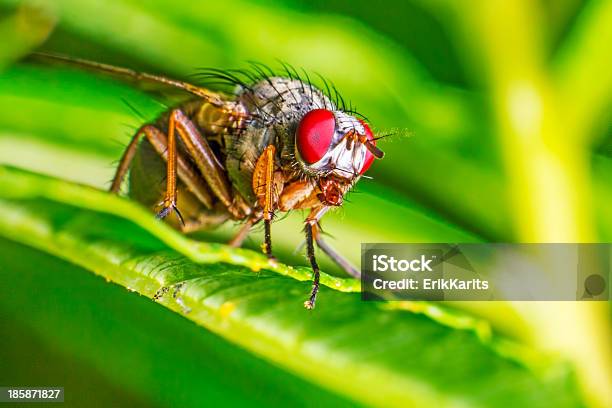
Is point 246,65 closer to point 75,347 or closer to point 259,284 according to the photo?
point 75,347

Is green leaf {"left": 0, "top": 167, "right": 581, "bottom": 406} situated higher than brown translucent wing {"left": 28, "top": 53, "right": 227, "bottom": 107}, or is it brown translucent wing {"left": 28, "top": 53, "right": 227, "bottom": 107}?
brown translucent wing {"left": 28, "top": 53, "right": 227, "bottom": 107}

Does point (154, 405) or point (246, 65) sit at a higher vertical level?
point (246, 65)

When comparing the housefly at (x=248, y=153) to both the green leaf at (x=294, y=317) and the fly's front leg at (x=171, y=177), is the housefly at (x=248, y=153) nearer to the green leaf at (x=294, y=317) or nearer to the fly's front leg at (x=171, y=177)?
the fly's front leg at (x=171, y=177)

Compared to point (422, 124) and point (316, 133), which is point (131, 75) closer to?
point (316, 133)

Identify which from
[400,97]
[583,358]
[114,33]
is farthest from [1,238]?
[583,358]

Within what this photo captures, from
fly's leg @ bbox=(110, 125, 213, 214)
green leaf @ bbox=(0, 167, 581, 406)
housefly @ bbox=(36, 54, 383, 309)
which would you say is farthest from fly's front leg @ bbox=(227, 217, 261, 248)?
green leaf @ bbox=(0, 167, 581, 406)

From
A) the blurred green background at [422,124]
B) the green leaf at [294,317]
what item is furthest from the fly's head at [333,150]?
the green leaf at [294,317]

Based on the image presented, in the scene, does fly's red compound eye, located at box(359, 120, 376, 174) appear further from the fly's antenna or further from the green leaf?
the green leaf

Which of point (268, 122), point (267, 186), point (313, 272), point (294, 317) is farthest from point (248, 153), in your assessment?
point (294, 317)
